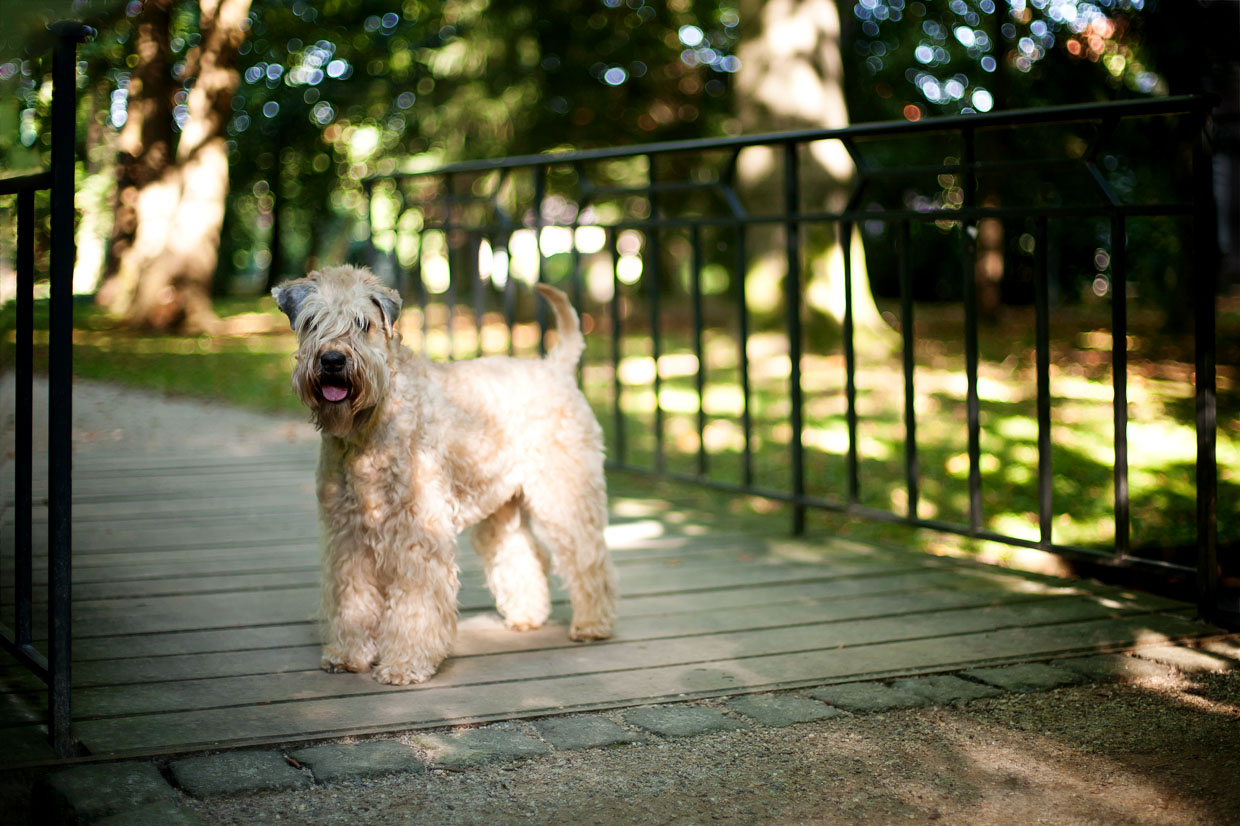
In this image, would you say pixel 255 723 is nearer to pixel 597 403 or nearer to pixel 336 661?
pixel 336 661

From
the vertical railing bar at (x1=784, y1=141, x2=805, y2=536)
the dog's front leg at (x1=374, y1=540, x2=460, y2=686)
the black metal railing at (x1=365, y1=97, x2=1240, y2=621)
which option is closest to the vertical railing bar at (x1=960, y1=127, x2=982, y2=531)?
the black metal railing at (x1=365, y1=97, x2=1240, y2=621)

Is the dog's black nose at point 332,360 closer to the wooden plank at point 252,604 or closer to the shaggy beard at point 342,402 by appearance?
the shaggy beard at point 342,402

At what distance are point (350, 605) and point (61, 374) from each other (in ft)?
3.88

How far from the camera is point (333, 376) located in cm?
325

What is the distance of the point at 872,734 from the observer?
3.07m

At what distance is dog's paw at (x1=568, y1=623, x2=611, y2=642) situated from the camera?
3.87m

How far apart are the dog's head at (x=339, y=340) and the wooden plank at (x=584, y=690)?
813mm

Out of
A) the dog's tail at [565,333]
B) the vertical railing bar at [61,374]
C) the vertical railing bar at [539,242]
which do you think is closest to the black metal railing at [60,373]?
the vertical railing bar at [61,374]

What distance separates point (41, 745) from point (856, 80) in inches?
655

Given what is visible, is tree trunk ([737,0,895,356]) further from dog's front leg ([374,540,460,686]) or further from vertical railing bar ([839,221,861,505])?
Result: dog's front leg ([374,540,460,686])

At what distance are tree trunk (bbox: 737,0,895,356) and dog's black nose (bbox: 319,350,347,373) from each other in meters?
7.66

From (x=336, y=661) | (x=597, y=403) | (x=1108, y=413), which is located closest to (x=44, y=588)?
(x=336, y=661)

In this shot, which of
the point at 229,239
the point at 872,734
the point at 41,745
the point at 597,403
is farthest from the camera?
the point at 229,239

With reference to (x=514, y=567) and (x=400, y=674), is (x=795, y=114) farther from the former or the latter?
(x=400, y=674)
